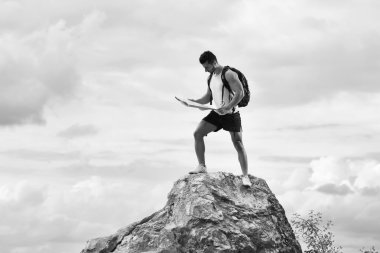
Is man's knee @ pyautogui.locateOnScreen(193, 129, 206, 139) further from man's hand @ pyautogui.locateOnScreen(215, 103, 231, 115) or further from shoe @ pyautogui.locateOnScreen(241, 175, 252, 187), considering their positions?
shoe @ pyautogui.locateOnScreen(241, 175, 252, 187)

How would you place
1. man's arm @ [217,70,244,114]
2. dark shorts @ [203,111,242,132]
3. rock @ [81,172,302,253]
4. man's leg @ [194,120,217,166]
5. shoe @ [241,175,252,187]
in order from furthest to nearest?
shoe @ [241,175,252,187] → man's leg @ [194,120,217,166] → dark shorts @ [203,111,242,132] → man's arm @ [217,70,244,114] → rock @ [81,172,302,253]

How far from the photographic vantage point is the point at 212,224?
13.2 m

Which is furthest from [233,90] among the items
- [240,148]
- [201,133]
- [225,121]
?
[240,148]

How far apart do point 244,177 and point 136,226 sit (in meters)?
2.40

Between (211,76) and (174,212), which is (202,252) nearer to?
(174,212)

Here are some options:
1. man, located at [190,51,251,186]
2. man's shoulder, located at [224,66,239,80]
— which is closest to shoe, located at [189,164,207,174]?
man, located at [190,51,251,186]

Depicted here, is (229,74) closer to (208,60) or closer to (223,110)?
(208,60)

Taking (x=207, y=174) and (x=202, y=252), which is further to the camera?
(x=207, y=174)

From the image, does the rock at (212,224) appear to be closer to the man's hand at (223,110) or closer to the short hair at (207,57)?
the man's hand at (223,110)

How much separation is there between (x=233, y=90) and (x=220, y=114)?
533 mm

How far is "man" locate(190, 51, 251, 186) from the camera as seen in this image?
539 inches

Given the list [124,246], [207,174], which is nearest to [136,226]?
[124,246]

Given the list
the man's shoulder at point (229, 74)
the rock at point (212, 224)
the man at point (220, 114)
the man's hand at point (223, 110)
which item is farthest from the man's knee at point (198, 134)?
the man's shoulder at point (229, 74)

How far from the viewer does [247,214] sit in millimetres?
13766
